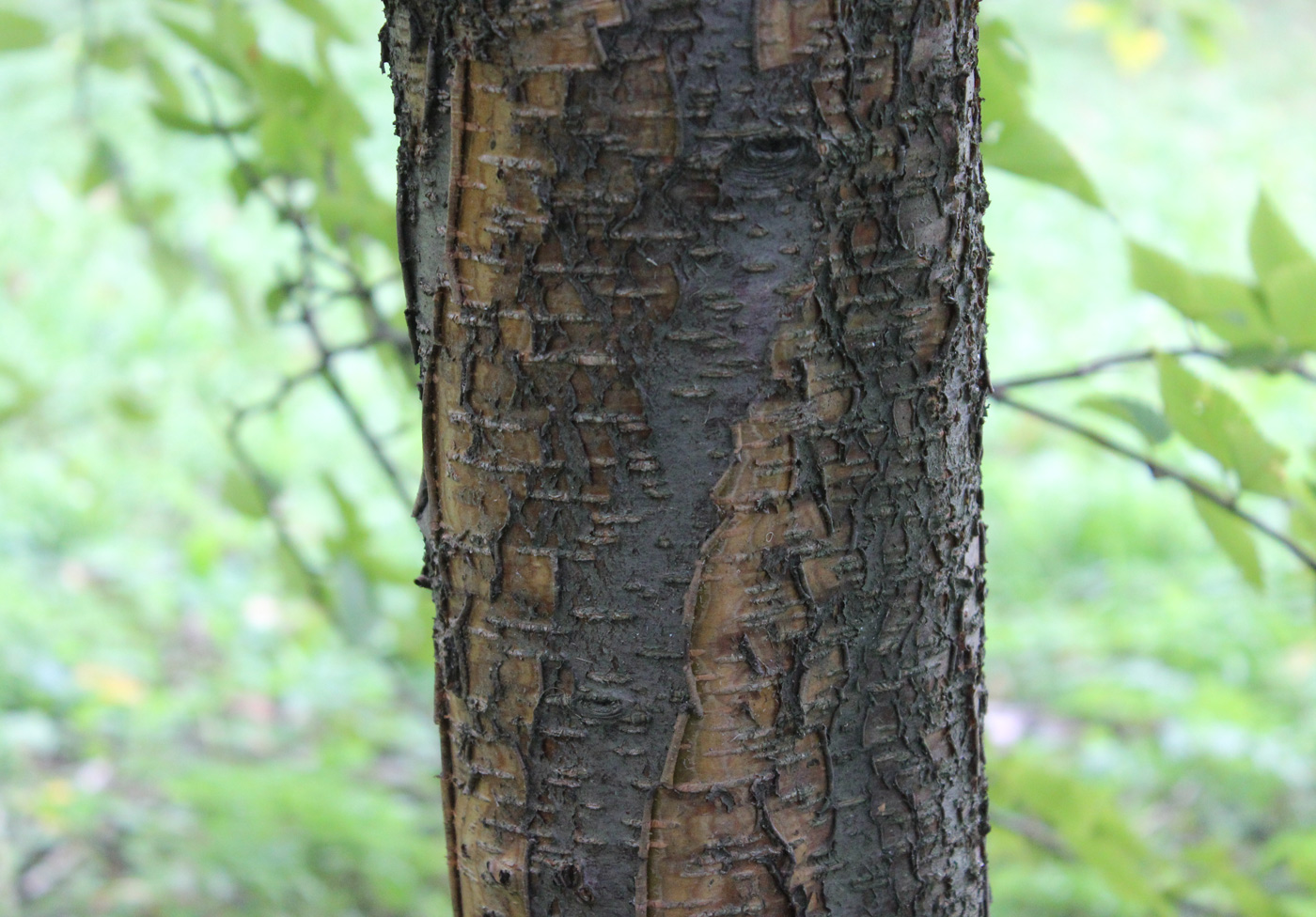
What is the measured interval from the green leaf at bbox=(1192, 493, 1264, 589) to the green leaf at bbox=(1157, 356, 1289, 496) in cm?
3

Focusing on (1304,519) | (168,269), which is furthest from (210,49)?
(1304,519)

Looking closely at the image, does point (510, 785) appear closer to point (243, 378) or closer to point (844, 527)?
point (844, 527)

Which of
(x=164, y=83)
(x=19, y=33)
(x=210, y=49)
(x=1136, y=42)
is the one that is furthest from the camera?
(x=1136, y=42)

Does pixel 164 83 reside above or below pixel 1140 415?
above

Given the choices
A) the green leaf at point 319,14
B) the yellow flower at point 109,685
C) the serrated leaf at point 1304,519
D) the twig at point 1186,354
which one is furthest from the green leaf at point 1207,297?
the yellow flower at point 109,685

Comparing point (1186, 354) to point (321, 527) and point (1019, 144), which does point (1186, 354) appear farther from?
point (321, 527)

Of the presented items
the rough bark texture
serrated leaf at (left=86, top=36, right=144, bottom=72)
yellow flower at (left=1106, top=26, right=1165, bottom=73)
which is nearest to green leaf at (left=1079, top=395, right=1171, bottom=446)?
the rough bark texture

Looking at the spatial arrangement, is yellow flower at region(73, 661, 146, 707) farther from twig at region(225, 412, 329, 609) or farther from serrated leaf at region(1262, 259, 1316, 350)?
serrated leaf at region(1262, 259, 1316, 350)

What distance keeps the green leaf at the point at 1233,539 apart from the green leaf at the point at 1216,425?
3 centimetres

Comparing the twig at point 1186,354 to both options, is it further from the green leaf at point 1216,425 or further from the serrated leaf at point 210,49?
the serrated leaf at point 210,49

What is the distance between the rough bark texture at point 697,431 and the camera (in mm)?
501

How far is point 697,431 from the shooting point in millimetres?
522

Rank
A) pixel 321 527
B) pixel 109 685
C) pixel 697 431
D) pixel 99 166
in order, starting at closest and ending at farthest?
pixel 697 431 → pixel 99 166 → pixel 109 685 → pixel 321 527

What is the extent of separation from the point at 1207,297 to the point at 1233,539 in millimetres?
195
